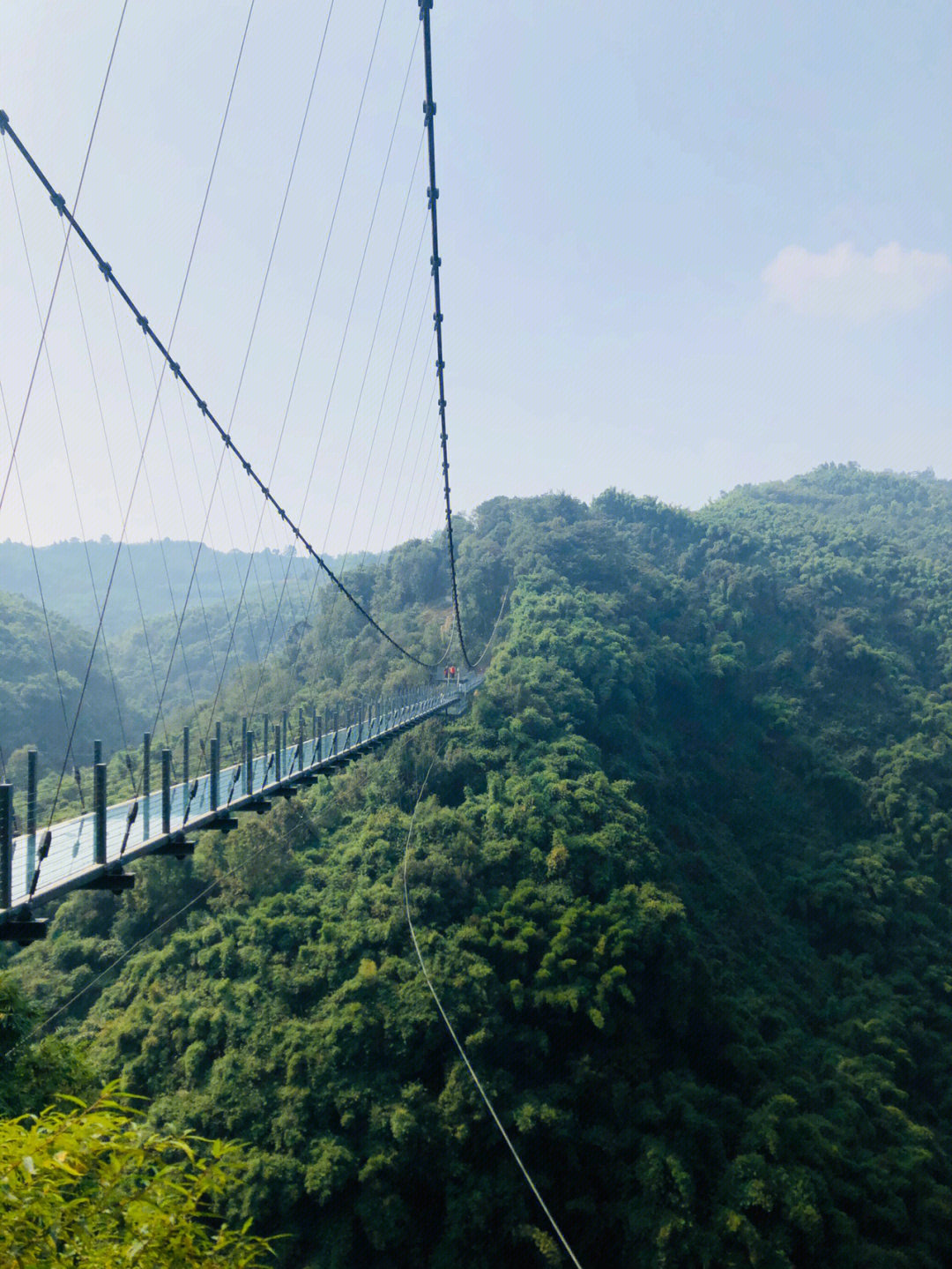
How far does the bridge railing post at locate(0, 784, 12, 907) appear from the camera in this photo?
4.20 metres

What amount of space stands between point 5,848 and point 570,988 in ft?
35.8

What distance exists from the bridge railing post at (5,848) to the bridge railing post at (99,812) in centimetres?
58

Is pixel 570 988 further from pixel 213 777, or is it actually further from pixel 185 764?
pixel 185 764

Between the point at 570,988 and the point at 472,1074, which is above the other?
the point at 570,988

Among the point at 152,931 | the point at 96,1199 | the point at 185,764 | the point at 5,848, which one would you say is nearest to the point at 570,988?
the point at 152,931

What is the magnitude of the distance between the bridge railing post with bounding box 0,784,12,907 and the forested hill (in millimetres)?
2824

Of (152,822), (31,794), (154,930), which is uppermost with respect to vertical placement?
(31,794)

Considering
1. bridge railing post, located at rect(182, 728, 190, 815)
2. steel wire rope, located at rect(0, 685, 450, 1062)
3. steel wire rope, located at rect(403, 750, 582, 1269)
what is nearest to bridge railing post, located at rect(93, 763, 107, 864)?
bridge railing post, located at rect(182, 728, 190, 815)

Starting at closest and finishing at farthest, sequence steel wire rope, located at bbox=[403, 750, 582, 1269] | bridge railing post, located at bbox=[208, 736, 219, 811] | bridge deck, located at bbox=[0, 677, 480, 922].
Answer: bridge deck, located at bbox=[0, 677, 480, 922], bridge railing post, located at bbox=[208, 736, 219, 811], steel wire rope, located at bbox=[403, 750, 582, 1269]

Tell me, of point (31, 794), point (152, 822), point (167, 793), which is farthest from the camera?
point (152, 822)

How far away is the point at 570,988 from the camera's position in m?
13.6

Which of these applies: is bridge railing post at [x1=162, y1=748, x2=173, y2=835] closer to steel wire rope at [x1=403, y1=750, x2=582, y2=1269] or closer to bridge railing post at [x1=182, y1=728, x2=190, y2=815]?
bridge railing post at [x1=182, y1=728, x2=190, y2=815]

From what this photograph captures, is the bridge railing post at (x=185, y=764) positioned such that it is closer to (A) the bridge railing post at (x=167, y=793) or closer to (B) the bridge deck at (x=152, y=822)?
(B) the bridge deck at (x=152, y=822)

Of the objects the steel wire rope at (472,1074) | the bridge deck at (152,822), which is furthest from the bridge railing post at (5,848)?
the steel wire rope at (472,1074)
